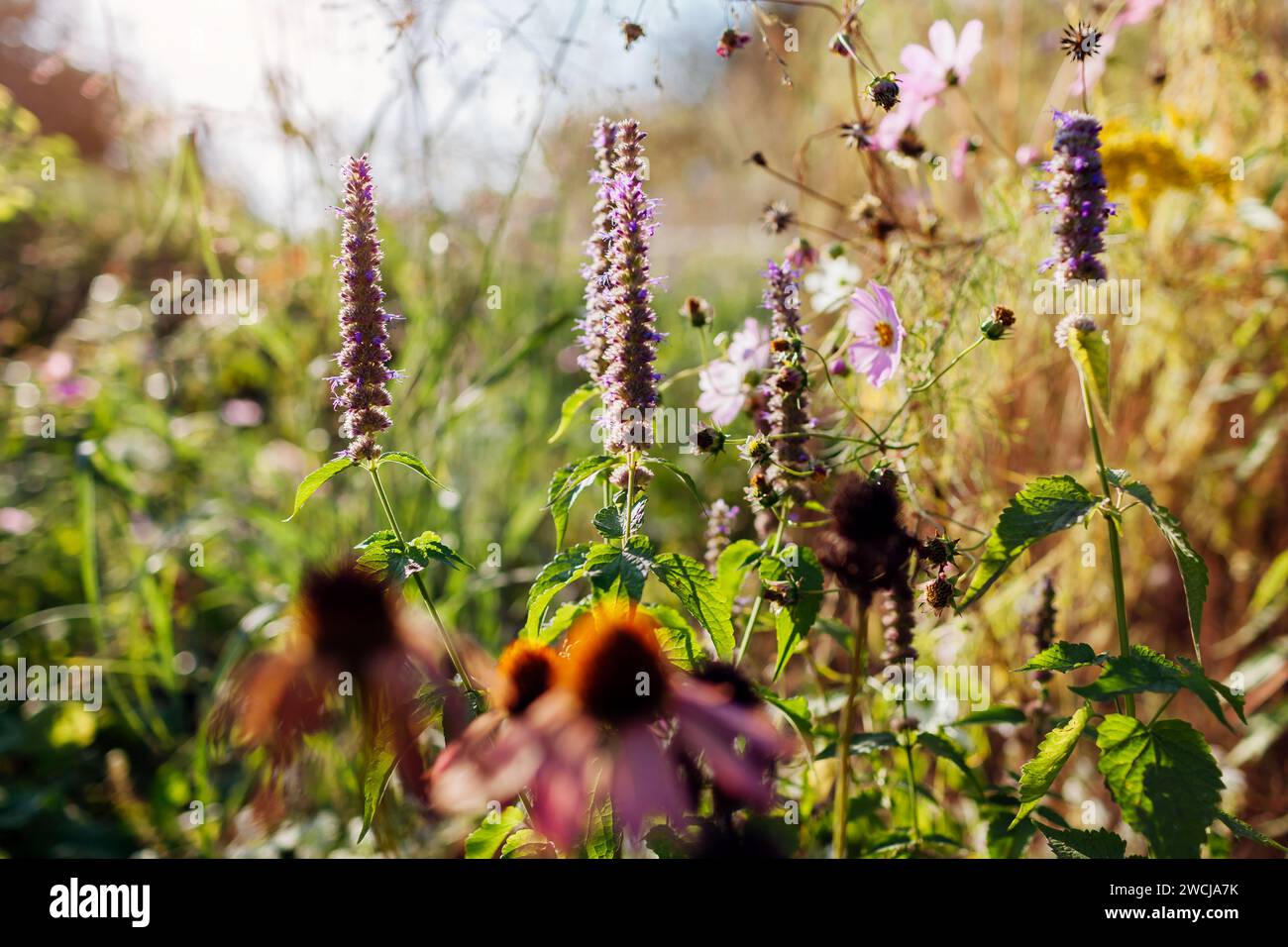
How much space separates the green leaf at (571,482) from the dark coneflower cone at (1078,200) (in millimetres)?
549

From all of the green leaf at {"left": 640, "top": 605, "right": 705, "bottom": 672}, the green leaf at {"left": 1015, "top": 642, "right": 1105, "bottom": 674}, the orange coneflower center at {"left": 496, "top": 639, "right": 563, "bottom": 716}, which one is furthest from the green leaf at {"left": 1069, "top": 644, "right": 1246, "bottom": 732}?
the orange coneflower center at {"left": 496, "top": 639, "right": 563, "bottom": 716}

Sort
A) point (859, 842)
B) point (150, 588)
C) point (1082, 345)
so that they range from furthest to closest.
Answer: point (150, 588), point (859, 842), point (1082, 345)

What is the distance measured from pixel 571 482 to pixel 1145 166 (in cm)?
118

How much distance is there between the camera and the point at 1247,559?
217cm

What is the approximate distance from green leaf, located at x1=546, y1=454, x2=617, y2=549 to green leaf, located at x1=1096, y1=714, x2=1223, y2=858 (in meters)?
0.57

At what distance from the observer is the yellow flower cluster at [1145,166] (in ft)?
5.11

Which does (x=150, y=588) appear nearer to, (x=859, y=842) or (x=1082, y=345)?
(x=859, y=842)

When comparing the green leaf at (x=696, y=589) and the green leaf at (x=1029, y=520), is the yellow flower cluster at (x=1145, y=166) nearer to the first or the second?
the green leaf at (x=1029, y=520)

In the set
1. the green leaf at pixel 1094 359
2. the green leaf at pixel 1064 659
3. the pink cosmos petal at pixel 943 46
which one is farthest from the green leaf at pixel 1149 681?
the pink cosmos petal at pixel 943 46

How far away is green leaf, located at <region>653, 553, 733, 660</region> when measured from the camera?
0.94 meters
